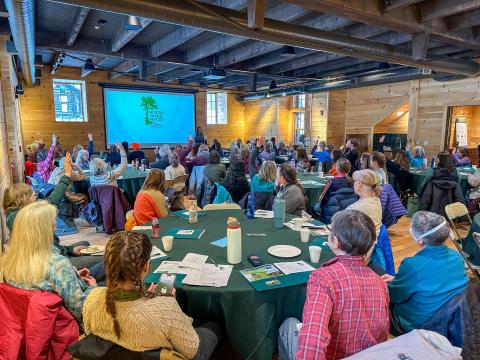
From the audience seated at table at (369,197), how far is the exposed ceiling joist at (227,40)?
2.92 m

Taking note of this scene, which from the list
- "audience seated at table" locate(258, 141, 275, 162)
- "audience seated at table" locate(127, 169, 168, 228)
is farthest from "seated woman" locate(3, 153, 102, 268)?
"audience seated at table" locate(258, 141, 275, 162)

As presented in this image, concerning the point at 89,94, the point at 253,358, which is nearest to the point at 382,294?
the point at 253,358

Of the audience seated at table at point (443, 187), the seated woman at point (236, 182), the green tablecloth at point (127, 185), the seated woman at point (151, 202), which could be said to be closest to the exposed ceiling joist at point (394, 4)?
the audience seated at table at point (443, 187)

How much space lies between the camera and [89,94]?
1148cm

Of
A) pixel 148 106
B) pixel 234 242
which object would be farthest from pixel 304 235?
pixel 148 106

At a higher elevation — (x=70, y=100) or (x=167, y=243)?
(x=70, y=100)

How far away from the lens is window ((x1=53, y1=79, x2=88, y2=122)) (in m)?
11.0

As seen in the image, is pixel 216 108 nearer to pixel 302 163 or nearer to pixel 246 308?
pixel 302 163

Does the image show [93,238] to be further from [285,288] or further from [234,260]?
[285,288]

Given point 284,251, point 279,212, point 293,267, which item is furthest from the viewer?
point 279,212

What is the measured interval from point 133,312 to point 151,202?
6.23ft

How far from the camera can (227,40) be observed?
6.36 metres

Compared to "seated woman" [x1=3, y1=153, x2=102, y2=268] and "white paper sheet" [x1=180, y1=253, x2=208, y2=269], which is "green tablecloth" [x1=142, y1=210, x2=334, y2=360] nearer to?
"white paper sheet" [x1=180, y1=253, x2=208, y2=269]

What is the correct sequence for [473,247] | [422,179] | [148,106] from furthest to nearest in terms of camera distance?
1. [148,106]
2. [422,179]
3. [473,247]
